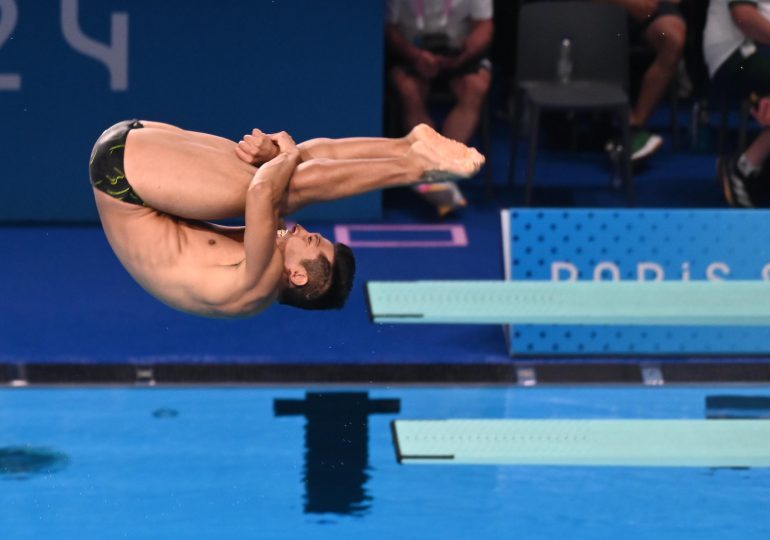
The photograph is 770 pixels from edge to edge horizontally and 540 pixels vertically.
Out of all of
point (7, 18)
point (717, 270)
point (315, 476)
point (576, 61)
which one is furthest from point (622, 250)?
point (7, 18)

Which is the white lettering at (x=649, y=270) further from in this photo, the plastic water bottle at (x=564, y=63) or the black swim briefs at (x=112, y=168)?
the black swim briefs at (x=112, y=168)

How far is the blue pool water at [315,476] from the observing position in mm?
6137

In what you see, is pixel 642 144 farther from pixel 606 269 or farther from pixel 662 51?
pixel 606 269

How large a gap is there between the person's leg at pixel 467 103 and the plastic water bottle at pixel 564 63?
430 millimetres

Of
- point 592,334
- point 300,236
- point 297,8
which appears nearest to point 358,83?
point 297,8

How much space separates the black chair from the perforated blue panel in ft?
5.56

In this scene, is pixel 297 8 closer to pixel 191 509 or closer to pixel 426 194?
pixel 426 194

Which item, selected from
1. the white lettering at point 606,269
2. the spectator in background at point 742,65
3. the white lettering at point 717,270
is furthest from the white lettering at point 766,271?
the spectator in background at point 742,65

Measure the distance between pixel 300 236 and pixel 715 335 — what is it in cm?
330

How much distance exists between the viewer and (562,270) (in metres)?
7.29

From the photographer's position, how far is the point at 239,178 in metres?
4.68

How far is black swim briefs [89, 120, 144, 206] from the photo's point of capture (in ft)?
15.5

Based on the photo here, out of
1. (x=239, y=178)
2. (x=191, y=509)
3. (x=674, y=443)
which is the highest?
(x=239, y=178)

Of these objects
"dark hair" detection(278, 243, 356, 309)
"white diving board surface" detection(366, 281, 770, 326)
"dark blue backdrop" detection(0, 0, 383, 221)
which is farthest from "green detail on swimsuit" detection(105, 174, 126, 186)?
"dark blue backdrop" detection(0, 0, 383, 221)
